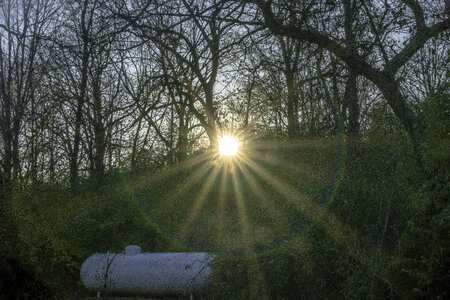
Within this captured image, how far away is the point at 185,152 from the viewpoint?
591 inches

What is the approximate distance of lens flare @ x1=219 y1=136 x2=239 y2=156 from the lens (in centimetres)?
1380

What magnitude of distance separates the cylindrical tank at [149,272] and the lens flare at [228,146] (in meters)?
4.34

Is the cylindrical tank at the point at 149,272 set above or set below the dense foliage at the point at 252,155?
below

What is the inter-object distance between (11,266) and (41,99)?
7051mm

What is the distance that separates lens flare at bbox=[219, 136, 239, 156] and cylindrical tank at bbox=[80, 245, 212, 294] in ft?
14.2

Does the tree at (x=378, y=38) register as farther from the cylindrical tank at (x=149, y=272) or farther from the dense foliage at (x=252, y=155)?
the cylindrical tank at (x=149, y=272)

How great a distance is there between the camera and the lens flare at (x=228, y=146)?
1380 centimetres

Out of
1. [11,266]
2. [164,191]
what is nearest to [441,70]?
[164,191]

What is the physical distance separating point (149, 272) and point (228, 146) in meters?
5.49

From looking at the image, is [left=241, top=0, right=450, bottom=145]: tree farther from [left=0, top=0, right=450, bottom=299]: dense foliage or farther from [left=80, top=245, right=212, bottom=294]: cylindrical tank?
[left=80, top=245, right=212, bottom=294]: cylindrical tank

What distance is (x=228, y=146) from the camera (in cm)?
1434

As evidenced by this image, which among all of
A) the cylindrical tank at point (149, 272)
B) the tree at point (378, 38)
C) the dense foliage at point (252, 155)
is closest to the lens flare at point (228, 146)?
the dense foliage at point (252, 155)

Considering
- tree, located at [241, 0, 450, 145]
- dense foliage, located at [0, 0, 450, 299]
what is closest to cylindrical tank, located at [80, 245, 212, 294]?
dense foliage, located at [0, 0, 450, 299]

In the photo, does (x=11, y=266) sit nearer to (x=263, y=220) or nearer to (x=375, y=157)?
(x=263, y=220)
